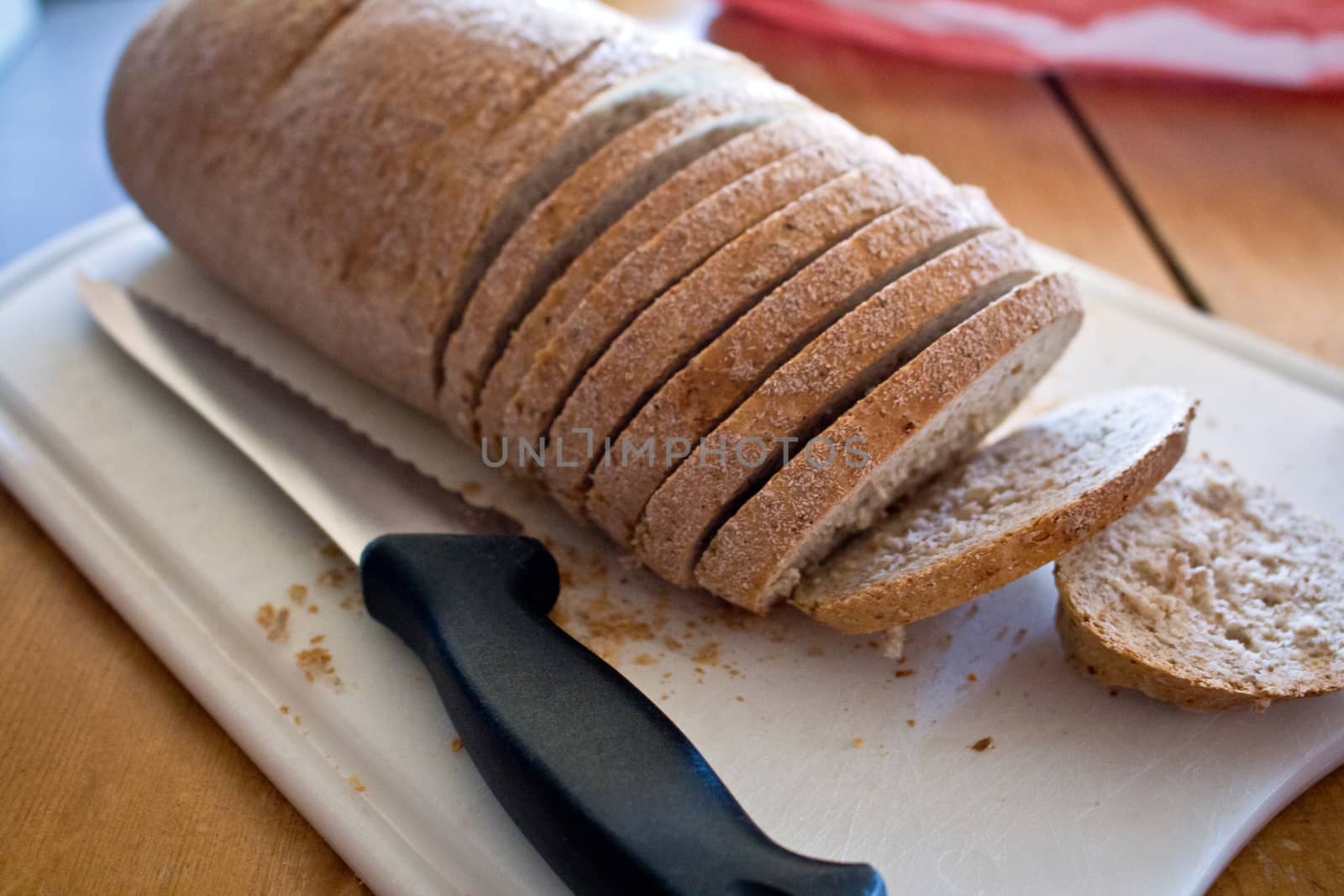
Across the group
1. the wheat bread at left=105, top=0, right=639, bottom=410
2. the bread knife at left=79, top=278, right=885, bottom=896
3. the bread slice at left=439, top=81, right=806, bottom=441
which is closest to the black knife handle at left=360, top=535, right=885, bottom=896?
the bread knife at left=79, top=278, right=885, bottom=896

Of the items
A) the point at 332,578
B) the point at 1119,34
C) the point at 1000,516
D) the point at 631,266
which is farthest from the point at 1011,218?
the point at 332,578

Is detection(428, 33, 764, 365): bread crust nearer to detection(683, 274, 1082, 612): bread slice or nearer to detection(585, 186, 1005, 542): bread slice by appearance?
detection(585, 186, 1005, 542): bread slice

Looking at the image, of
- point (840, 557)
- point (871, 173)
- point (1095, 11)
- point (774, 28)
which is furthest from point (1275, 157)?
point (840, 557)

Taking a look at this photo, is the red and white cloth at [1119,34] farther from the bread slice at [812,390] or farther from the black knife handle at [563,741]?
the black knife handle at [563,741]

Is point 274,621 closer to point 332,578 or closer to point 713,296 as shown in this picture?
point 332,578

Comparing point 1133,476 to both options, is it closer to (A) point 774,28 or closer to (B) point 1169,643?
(B) point 1169,643

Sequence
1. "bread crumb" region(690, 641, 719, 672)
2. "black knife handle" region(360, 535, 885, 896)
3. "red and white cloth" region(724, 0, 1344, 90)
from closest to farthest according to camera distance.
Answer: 1. "black knife handle" region(360, 535, 885, 896)
2. "bread crumb" region(690, 641, 719, 672)
3. "red and white cloth" region(724, 0, 1344, 90)
